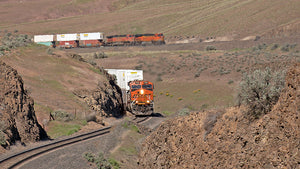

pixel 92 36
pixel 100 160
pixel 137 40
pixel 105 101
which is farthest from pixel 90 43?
pixel 100 160

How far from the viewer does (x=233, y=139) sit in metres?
11.4

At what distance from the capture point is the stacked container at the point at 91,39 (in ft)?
369

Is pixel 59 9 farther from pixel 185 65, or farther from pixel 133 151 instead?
pixel 133 151

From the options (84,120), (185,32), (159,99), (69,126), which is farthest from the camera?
(185,32)

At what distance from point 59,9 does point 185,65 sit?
12915cm

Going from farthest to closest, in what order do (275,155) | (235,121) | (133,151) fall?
1. (133,151)
2. (235,121)
3. (275,155)

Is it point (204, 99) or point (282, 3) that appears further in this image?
point (282, 3)

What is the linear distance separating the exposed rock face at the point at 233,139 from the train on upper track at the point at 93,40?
96346 millimetres

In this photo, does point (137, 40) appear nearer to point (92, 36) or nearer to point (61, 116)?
point (92, 36)

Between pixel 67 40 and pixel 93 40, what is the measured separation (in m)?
7.22

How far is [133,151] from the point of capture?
63.6 ft

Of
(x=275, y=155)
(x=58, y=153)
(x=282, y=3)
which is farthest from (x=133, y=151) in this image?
(x=282, y=3)

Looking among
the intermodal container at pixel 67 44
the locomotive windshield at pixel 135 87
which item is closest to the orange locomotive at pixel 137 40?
the intermodal container at pixel 67 44

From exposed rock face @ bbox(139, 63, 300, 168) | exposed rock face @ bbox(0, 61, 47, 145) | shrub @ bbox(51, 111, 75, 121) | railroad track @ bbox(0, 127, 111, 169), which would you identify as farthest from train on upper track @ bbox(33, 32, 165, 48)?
exposed rock face @ bbox(139, 63, 300, 168)
